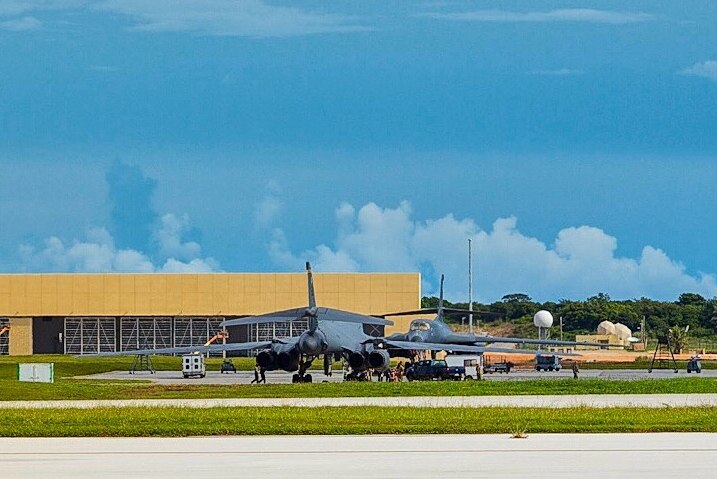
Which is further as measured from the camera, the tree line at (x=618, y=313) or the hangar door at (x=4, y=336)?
the tree line at (x=618, y=313)

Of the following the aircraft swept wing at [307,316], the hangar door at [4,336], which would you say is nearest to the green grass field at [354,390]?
the aircraft swept wing at [307,316]

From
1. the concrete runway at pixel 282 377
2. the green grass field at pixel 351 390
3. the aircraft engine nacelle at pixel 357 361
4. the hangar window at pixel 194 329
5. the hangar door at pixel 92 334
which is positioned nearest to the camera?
the green grass field at pixel 351 390

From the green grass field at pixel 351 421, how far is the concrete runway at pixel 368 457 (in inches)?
44.3

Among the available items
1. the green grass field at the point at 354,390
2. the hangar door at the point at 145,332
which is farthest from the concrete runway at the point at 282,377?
the hangar door at the point at 145,332

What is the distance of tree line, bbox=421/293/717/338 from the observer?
158500 mm

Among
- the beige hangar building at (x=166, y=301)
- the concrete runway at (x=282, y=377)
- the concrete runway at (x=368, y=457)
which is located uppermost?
the beige hangar building at (x=166, y=301)

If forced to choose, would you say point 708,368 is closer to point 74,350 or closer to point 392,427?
point 74,350

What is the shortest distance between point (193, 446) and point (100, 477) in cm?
486

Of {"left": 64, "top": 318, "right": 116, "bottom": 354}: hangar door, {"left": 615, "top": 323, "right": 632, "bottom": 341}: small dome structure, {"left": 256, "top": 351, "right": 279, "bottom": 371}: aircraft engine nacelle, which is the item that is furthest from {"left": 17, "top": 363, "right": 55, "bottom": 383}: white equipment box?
{"left": 615, "top": 323, "right": 632, "bottom": 341}: small dome structure

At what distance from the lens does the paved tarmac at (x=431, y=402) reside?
35219 mm

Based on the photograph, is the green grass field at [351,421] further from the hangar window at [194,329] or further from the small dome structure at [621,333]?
the small dome structure at [621,333]

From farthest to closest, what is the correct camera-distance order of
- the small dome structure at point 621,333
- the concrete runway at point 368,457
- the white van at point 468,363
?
the small dome structure at point 621,333 → the white van at point 468,363 → the concrete runway at point 368,457

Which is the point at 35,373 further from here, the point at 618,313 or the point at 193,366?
the point at 618,313

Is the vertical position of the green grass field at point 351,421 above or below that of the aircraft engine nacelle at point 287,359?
below
